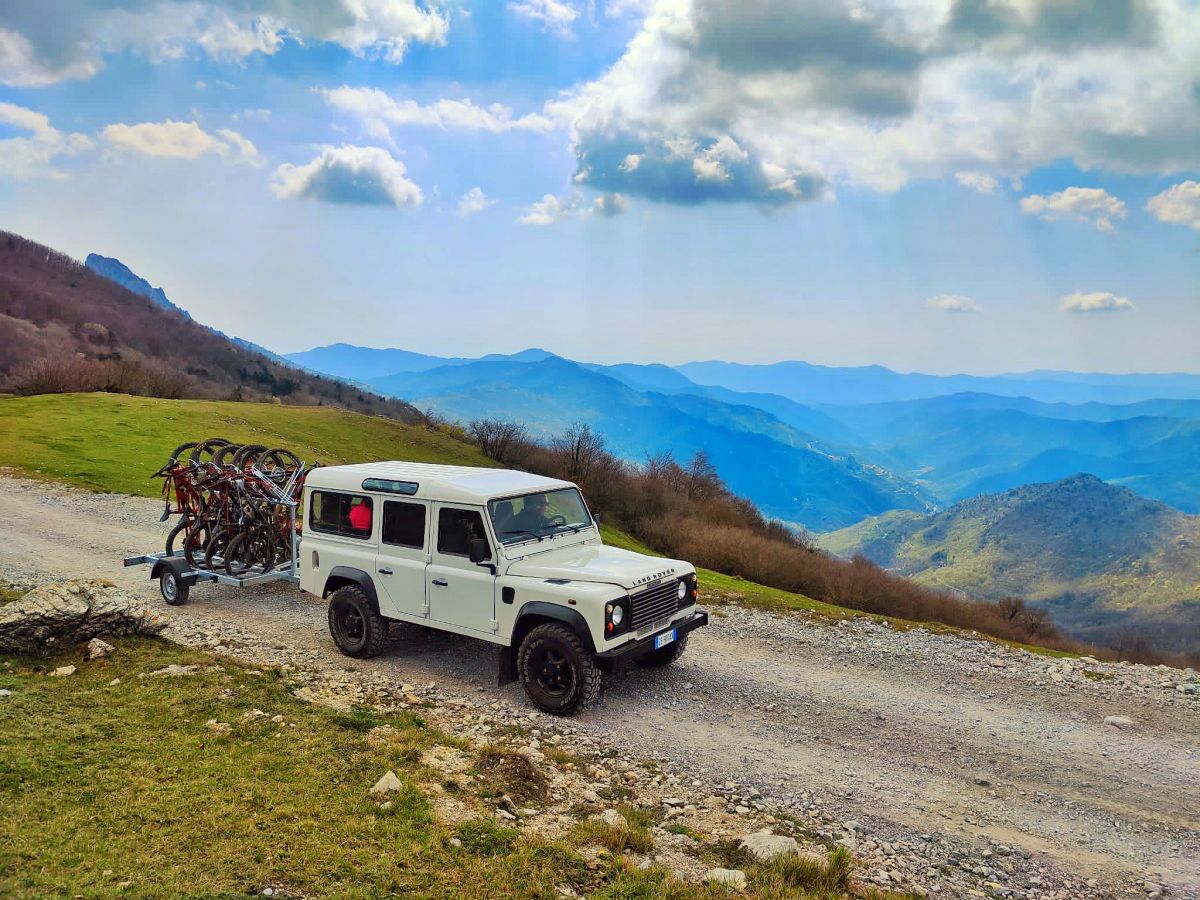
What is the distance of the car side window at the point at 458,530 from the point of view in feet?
31.9

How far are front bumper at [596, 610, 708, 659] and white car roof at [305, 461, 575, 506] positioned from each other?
8.72 ft

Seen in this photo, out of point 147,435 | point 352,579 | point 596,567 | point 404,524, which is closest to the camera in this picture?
point 596,567

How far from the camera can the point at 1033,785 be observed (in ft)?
26.5

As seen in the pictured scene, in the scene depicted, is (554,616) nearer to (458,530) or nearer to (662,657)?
(458,530)

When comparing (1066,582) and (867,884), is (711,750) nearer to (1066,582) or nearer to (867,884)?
(867,884)

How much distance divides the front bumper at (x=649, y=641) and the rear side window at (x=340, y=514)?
4.42 meters

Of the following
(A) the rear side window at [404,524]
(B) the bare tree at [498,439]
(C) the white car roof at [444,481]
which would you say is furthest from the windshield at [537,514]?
(B) the bare tree at [498,439]

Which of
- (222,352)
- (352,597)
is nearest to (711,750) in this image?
(352,597)

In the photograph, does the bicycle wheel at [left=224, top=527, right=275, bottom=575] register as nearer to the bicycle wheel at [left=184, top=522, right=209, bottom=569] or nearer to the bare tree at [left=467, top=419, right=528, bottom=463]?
the bicycle wheel at [left=184, top=522, right=209, bottom=569]

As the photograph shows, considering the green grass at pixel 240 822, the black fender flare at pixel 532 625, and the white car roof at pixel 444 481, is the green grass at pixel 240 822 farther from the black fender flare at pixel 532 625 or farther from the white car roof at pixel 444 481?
the white car roof at pixel 444 481

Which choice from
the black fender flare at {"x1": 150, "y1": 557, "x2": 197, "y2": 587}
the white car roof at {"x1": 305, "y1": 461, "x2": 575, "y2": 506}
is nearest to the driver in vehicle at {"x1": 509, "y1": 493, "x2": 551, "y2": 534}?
the white car roof at {"x1": 305, "y1": 461, "x2": 575, "y2": 506}

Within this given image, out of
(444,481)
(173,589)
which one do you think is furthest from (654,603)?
(173,589)

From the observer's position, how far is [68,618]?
947 cm

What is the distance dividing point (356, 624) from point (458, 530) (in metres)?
2.62
